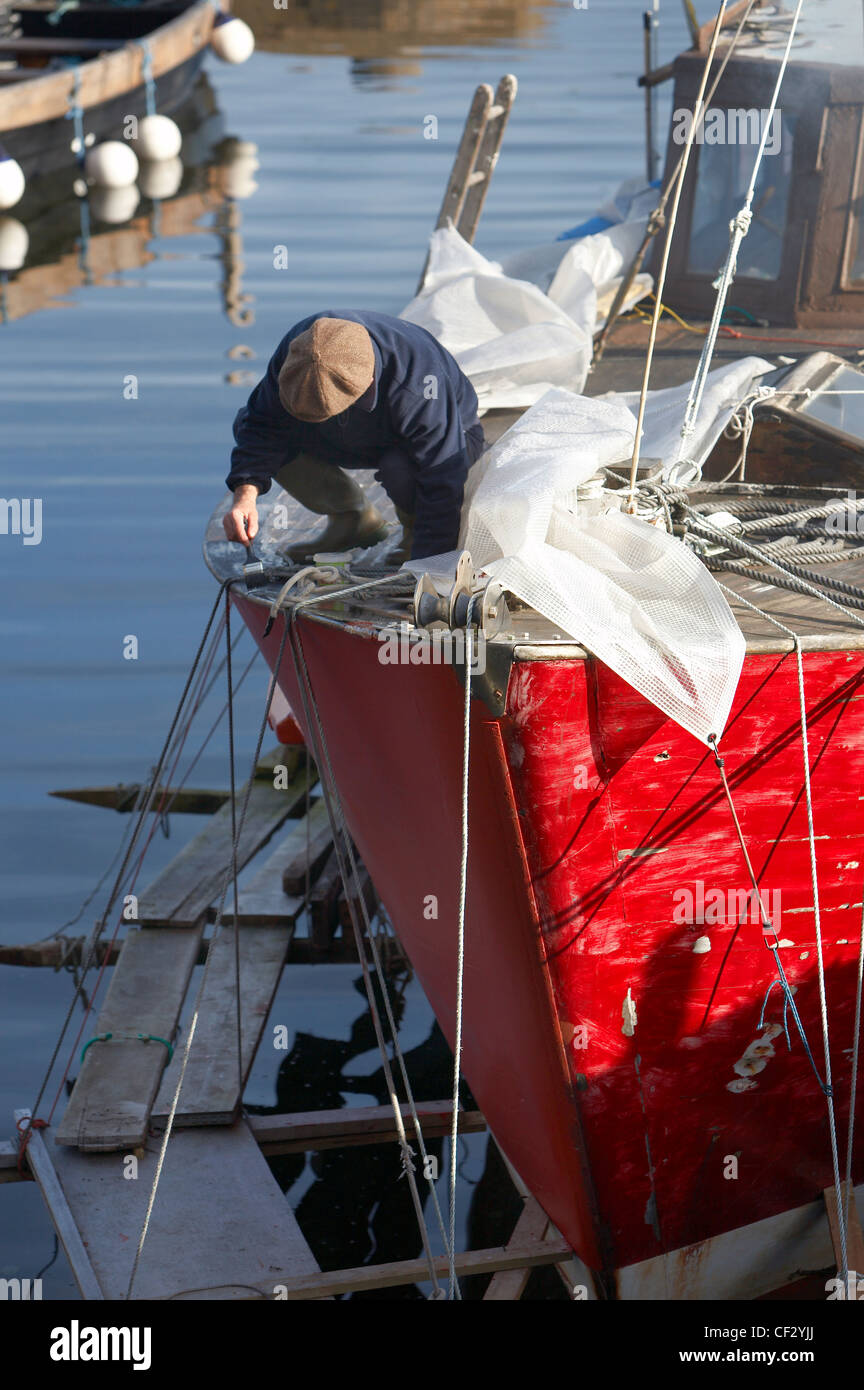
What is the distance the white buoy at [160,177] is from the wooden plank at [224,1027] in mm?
16258

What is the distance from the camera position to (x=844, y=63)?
7316 mm

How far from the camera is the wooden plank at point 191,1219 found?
4.53 metres

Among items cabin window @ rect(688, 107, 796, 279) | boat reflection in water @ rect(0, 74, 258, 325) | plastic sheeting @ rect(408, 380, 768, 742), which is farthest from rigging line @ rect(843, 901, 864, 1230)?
boat reflection in water @ rect(0, 74, 258, 325)

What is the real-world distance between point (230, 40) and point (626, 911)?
76.0ft

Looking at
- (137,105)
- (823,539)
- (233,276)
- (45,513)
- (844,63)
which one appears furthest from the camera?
(137,105)

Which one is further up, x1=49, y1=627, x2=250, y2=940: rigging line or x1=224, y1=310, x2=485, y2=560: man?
x1=224, y1=310, x2=485, y2=560: man

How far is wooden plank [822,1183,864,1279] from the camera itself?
4504 mm

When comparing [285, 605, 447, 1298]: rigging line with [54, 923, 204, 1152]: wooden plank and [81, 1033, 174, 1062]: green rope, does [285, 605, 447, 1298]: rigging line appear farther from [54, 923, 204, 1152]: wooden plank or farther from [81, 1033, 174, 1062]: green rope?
[81, 1033, 174, 1062]: green rope

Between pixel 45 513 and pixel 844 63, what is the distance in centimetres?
640

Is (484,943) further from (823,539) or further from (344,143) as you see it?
(344,143)

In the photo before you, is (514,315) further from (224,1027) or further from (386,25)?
(386,25)

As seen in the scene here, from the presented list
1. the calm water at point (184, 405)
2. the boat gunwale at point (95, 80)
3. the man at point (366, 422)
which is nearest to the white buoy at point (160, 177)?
the calm water at point (184, 405)

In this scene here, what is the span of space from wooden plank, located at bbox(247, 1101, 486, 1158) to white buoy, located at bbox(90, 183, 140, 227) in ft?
52.0
